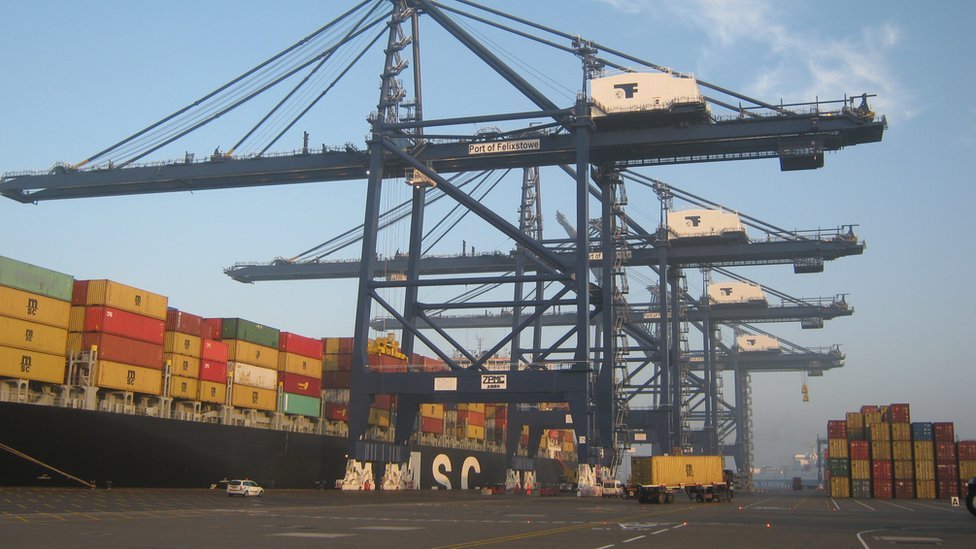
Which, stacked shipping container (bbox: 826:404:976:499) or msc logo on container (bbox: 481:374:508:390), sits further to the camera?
stacked shipping container (bbox: 826:404:976:499)

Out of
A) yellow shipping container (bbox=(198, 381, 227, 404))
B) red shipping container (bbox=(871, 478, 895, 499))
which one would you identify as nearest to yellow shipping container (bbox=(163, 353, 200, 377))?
yellow shipping container (bbox=(198, 381, 227, 404))

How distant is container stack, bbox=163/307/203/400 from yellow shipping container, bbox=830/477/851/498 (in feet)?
149

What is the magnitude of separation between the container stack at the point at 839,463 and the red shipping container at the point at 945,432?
20.6ft

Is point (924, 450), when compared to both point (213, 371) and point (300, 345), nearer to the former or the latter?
point (300, 345)

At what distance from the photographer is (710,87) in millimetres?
44094

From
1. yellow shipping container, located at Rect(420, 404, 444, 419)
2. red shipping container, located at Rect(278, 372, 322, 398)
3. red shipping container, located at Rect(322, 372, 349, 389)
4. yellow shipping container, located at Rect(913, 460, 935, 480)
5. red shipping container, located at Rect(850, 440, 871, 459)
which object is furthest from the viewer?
red shipping container, located at Rect(850, 440, 871, 459)

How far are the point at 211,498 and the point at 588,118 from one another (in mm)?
24747

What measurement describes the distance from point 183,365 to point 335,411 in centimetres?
1480

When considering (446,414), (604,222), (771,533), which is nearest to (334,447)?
(446,414)

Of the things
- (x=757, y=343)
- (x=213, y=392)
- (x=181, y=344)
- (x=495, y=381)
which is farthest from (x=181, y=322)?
(x=757, y=343)

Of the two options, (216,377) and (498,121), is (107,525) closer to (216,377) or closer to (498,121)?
(216,377)

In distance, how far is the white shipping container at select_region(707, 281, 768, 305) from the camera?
3118 inches

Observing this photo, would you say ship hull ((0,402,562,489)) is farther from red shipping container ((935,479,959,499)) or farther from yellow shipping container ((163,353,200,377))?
red shipping container ((935,479,959,499))

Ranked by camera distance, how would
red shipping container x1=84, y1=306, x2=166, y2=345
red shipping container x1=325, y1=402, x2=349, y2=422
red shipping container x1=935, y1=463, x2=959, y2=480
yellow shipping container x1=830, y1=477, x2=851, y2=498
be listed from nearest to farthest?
red shipping container x1=84, y1=306, x2=166, y2=345 → red shipping container x1=325, y1=402, x2=349, y2=422 → red shipping container x1=935, y1=463, x2=959, y2=480 → yellow shipping container x1=830, y1=477, x2=851, y2=498
